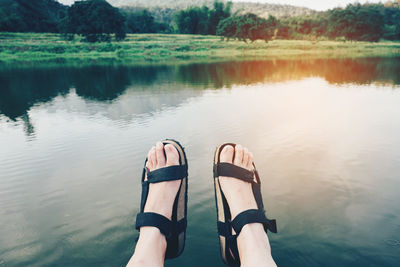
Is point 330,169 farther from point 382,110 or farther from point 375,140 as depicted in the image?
point 382,110

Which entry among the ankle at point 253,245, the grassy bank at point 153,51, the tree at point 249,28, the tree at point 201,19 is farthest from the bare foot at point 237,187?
the tree at point 201,19

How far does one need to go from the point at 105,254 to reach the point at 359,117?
6.76 metres

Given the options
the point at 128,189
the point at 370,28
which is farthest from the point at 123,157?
the point at 370,28

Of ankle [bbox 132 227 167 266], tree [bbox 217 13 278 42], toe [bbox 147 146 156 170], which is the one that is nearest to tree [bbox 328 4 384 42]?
tree [bbox 217 13 278 42]

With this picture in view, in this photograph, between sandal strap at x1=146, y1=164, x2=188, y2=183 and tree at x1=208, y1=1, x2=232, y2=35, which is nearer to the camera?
sandal strap at x1=146, y1=164, x2=188, y2=183

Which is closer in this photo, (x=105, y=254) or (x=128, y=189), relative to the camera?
(x=105, y=254)

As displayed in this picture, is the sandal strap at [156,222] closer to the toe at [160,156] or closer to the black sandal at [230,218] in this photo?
the black sandal at [230,218]

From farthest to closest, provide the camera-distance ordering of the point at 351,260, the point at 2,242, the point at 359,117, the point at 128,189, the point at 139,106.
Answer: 1. the point at 139,106
2. the point at 359,117
3. the point at 128,189
4. the point at 2,242
5. the point at 351,260

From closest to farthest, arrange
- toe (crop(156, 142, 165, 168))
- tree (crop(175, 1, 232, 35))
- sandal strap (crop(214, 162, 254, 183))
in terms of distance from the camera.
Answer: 1. sandal strap (crop(214, 162, 254, 183))
2. toe (crop(156, 142, 165, 168))
3. tree (crop(175, 1, 232, 35))

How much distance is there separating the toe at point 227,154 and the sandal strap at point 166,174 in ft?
1.45

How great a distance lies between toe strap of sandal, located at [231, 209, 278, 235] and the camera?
204 centimetres

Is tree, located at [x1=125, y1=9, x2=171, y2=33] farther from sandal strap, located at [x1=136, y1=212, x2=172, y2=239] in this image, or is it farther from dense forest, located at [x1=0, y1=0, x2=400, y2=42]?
sandal strap, located at [x1=136, y1=212, x2=172, y2=239]

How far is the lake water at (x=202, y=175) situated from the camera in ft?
7.93

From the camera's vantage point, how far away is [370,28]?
5272 centimetres
